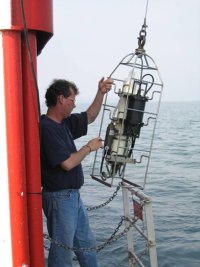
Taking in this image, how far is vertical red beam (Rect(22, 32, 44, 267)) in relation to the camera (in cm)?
302

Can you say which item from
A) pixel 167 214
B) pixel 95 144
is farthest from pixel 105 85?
pixel 167 214

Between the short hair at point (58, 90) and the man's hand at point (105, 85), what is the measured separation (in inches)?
9.5

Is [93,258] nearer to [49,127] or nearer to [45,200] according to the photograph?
[45,200]

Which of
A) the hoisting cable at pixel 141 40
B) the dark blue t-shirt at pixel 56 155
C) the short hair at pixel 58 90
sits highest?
the hoisting cable at pixel 141 40

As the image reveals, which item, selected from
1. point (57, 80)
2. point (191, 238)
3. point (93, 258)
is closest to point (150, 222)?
point (93, 258)

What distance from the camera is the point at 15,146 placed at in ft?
9.63

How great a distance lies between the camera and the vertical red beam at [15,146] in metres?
2.88

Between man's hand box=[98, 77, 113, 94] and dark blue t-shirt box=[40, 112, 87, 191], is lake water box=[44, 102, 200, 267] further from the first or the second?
man's hand box=[98, 77, 113, 94]

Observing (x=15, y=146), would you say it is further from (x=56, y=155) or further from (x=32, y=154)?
(x=56, y=155)

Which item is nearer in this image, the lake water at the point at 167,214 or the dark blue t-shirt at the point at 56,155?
the dark blue t-shirt at the point at 56,155

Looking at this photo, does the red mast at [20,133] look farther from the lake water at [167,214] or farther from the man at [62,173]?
the lake water at [167,214]

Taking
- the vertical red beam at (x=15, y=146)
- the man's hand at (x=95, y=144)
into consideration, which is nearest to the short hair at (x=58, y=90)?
the man's hand at (x=95, y=144)

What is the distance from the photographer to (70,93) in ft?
13.1

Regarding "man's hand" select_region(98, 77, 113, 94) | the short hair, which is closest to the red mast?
the short hair
